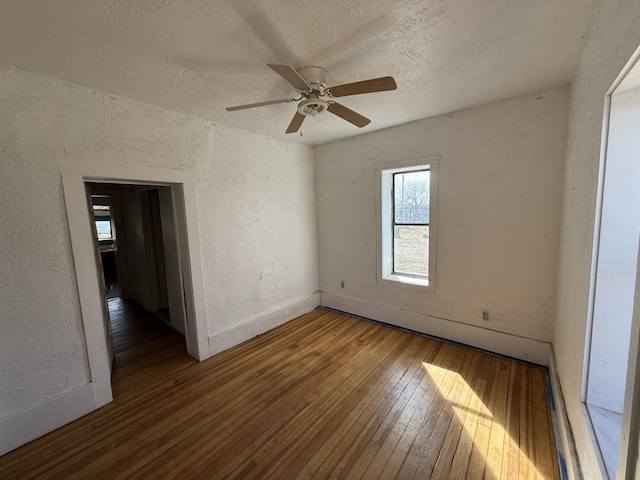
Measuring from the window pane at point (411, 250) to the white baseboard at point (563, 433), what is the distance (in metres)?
1.52

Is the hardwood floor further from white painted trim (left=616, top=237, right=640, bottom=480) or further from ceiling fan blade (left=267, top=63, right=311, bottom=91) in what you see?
→ ceiling fan blade (left=267, top=63, right=311, bottom=91)

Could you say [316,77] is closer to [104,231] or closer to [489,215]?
[489,215]

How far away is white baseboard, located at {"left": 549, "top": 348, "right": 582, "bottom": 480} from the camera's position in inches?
53.1

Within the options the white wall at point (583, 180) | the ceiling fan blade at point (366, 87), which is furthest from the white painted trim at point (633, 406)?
the ceiling fan blade at point (366, 87)

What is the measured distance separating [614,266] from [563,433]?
114cm

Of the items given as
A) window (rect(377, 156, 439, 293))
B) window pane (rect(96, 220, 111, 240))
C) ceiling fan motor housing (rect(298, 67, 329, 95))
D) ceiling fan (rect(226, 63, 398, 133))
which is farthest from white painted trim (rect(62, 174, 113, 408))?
window pane (rect(96, 220, 111, 240))

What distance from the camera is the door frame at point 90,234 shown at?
6.41 feet

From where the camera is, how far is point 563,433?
5.20 feet

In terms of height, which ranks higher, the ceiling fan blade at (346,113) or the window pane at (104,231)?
the ceiling fan blade at (346,113)

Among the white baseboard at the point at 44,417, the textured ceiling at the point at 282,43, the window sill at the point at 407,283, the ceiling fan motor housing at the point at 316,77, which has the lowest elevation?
the white baseboard at the point at 44,417

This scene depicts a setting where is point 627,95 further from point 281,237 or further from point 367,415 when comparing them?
point 281,237

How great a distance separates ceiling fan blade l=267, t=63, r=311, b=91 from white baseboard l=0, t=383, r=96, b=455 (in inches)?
106

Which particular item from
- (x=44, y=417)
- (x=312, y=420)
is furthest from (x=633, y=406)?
(x=44, y=417)

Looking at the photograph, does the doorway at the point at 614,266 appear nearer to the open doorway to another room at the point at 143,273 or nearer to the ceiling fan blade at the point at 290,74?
the ceiling fan blade at the point at 290,74
